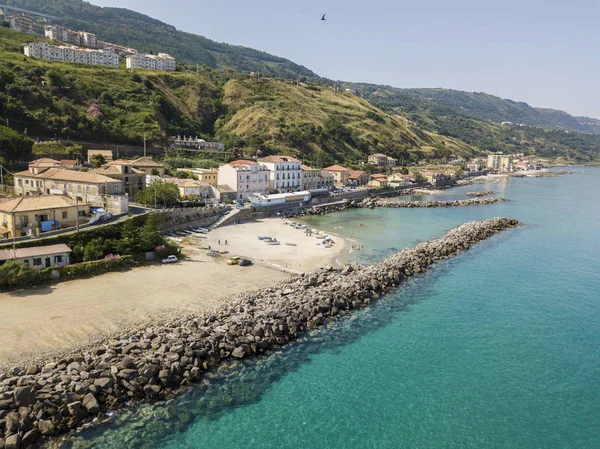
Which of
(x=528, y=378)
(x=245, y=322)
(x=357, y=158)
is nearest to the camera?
(x=528, y=378)

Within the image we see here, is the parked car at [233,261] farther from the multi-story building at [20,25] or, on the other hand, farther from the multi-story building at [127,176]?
the multi-story building at [20,25]

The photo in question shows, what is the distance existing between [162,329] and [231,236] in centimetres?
2656

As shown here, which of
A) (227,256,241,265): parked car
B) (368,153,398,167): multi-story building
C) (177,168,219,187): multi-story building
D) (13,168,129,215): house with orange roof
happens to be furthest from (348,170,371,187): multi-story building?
(227,256,241,265): parked car

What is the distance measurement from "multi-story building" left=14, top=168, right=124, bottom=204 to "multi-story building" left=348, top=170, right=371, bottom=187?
6086 centimetres

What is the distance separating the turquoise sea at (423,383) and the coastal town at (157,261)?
131 centimetres

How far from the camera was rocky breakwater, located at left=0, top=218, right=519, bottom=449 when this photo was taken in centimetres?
1880

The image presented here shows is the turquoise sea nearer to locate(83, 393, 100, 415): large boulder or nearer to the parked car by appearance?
locate(83, 393, 100, 415): large boulder

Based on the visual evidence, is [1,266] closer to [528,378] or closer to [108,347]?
[108,347]

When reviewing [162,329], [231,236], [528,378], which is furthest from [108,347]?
[231,236]

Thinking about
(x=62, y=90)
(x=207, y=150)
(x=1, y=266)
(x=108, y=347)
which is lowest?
(x=108, y=347)

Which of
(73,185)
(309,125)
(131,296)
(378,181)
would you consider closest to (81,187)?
(73,185)

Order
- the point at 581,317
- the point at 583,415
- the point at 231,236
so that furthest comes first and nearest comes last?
the point at 231,236 → the point at 581,317 → the point at 583,415

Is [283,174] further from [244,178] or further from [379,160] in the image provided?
[379,160]

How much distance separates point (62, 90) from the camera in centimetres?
9662
